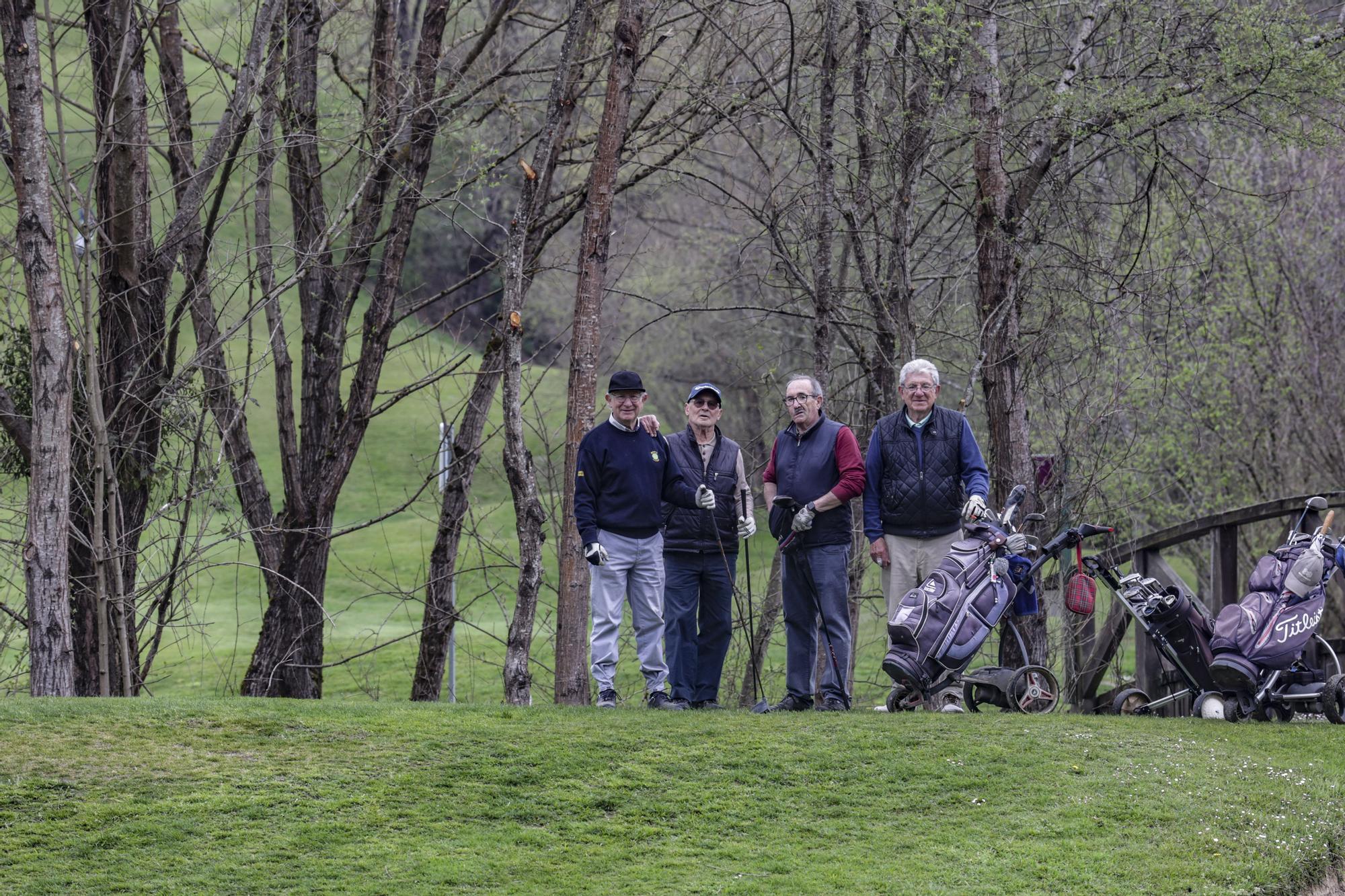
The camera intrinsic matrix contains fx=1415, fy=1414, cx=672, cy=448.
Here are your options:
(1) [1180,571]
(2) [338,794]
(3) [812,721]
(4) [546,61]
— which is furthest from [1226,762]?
(1) [1180,571]

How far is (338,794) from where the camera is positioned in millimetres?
6398

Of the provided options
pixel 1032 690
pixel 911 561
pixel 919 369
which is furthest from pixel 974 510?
pixel 1032 690

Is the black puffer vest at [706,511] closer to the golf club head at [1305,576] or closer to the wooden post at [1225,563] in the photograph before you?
the golf club head at [1305,576]

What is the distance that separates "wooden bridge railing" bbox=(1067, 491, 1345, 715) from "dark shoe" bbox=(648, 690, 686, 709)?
3118mm

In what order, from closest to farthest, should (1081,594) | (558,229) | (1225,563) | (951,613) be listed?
(951,613)
(1081,594)
(1225,563)
(558,229)

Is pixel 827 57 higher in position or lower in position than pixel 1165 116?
higher

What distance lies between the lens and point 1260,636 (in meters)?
8.01

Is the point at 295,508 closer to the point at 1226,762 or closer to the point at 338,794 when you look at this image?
the point at 338,794

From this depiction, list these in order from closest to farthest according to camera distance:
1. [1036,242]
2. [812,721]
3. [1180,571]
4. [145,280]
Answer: [812,721] < [1036,242] < [145,280] < [1180,571]

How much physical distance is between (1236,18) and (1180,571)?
1749cm

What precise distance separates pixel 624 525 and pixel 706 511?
0.55 metres

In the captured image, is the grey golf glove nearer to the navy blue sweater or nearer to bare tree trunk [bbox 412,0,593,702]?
the navy blue sweater

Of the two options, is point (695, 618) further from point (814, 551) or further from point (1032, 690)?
point (1032, 690)

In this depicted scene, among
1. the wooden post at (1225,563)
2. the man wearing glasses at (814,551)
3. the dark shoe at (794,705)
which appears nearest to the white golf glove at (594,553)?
the man wearing glasses at (814,551)
